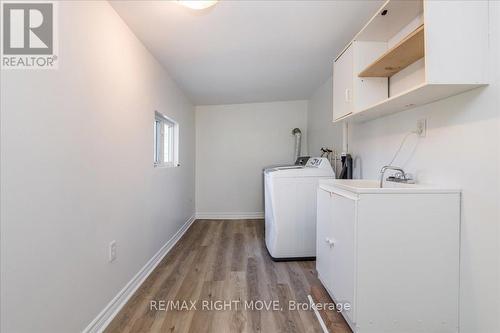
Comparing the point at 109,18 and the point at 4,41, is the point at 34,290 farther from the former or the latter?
the point at 109,18

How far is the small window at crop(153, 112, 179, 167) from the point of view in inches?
115

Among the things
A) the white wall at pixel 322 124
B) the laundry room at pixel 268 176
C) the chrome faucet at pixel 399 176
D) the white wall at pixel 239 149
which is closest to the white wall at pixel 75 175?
the laundry room at pixel 268 176

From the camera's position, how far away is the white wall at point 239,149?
4461mm

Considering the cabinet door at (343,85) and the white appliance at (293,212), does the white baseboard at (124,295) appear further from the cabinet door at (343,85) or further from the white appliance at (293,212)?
the cabinet door at (343,85)

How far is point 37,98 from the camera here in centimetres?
108

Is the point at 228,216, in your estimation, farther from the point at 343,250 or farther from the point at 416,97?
the point at 416,97

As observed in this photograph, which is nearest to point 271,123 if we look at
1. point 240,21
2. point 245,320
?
point 240,21

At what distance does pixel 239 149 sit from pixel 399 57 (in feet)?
10.4

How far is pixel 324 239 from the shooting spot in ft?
6.35

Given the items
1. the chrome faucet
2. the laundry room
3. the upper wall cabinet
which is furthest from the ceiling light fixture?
the chrome faucet

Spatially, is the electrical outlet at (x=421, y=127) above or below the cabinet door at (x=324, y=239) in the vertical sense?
above

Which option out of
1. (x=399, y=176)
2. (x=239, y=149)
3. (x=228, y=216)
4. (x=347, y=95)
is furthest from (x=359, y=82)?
(x=228, y=216)

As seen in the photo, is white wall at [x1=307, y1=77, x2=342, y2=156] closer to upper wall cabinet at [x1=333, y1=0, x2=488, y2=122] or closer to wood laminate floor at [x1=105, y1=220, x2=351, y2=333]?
upper wall cabinet at [x1=333, y1=0, x2=488, y2=122]

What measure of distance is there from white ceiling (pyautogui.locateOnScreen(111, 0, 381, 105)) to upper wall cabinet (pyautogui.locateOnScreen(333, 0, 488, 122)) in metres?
0.20
